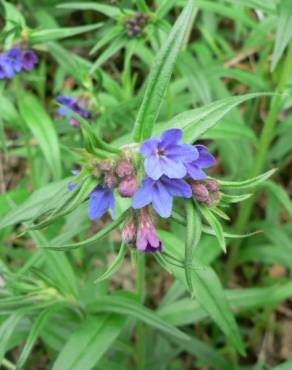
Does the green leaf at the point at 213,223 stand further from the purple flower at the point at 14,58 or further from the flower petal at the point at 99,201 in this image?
the purple flower at the point at 14,58

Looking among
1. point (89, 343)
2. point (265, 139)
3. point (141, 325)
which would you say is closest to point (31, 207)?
point (89, 343)

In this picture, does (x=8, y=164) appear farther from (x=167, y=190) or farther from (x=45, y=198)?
(x=167, y=190)

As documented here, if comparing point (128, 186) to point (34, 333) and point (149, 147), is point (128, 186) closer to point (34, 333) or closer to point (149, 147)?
point (149, 147)

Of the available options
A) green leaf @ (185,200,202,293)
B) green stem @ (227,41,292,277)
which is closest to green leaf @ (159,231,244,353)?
green leaf @ (185,200,202,293)

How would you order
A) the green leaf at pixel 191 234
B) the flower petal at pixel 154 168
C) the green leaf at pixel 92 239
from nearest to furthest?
the flower petal at pixel 154 168 → the green leaf at pixel 191 234 → the green leaf at pixel 92 239

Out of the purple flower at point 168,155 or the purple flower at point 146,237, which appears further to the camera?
the purple flower at point 146,237

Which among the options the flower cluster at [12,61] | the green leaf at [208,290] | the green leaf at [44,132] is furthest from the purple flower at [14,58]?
the green leaf at [208,290]

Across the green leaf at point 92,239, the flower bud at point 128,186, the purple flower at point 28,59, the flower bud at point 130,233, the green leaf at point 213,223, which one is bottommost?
the green leaf at point 213,223
